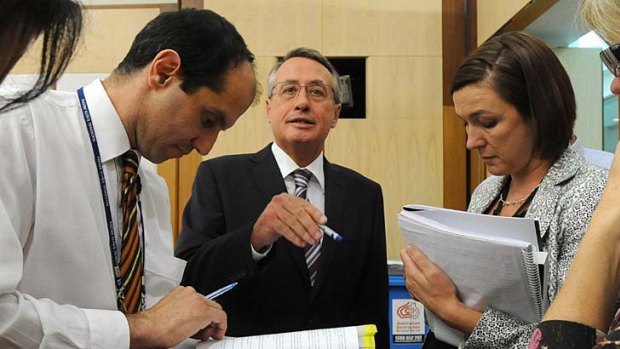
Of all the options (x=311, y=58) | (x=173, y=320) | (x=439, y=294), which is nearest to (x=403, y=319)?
(x=311, y=58)

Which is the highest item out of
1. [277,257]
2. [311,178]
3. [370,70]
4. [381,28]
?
[381,28]

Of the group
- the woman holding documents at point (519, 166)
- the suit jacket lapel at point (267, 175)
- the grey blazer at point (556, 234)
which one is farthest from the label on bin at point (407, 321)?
the grey blazer at point (556, 234)

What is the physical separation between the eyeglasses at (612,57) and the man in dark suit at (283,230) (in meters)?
0.83

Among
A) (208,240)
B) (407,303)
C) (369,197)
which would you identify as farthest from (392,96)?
(208,240)

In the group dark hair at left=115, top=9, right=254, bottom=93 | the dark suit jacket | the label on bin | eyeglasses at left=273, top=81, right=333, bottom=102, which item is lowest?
the label on bin

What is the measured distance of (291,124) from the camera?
86.8 inches

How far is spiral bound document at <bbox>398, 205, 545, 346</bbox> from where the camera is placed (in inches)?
48.3

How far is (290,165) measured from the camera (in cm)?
217

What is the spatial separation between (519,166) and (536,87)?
206 millimetres

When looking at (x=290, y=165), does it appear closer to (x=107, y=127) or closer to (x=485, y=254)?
(x=107, y=127)

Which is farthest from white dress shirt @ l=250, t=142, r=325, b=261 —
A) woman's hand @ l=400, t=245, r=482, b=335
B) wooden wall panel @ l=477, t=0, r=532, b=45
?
wooden wall panel @ l=477, t=0, r=532, b=45

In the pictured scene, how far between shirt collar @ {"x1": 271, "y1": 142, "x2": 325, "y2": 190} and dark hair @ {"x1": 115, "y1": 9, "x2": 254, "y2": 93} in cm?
74

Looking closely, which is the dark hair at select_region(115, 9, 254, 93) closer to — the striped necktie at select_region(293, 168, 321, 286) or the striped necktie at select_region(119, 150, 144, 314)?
the striped necktie at select_region(119, 150, 144, 314)

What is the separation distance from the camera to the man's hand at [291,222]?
163 centimetres
